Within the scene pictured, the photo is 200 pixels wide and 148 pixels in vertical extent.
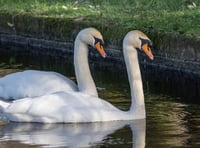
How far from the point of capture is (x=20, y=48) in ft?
60.6

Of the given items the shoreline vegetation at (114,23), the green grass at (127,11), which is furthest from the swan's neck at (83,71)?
the green grass at (127,11)

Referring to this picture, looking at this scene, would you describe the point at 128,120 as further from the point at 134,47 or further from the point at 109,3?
the point at 109,3

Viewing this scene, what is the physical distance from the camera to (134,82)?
11.7m

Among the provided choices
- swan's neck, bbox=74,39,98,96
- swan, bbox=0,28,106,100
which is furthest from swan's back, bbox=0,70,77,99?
swan's neck, bbox=74,39,98,96

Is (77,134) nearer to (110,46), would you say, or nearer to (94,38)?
(94,38)

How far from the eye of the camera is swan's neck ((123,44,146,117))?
37.6 feet

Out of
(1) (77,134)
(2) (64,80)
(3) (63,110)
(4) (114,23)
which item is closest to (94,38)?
(2) (64,80)

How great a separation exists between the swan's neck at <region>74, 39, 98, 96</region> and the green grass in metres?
3.12

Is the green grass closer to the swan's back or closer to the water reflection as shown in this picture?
the swan's back

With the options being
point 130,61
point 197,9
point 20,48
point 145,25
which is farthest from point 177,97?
point 20,48

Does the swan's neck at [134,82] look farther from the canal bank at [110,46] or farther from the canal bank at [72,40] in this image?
the canal bank at [72,40]

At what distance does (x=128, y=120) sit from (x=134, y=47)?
0.98 meters

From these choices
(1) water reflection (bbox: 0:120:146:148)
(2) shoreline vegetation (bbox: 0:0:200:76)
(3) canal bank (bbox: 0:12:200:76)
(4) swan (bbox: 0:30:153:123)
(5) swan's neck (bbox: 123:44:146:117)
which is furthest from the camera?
(2) shoreline vegetation (bbox: 0:0:200:76)

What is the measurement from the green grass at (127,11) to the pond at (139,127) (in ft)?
5.79
